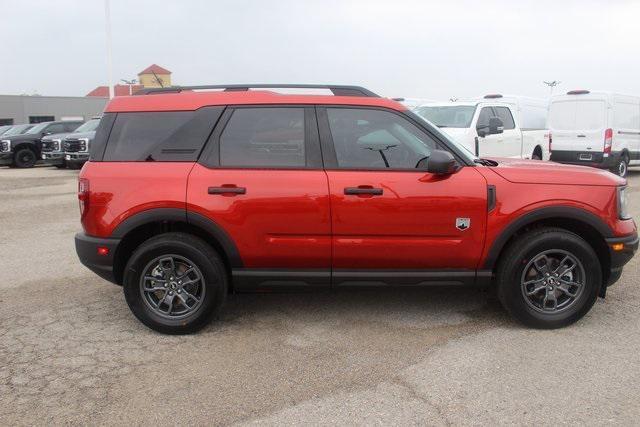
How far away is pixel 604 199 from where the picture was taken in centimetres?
396

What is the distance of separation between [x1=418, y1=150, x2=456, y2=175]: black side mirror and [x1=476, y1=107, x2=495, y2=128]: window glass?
6.90 m

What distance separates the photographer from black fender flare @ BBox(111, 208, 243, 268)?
3873 millimetres

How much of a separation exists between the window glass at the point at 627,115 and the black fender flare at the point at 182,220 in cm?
1344

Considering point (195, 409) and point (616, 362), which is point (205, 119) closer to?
point (195, 409)

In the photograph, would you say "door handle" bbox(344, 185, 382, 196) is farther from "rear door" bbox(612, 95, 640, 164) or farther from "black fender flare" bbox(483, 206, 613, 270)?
"rear door" bbox(612, 95, 640, 164)

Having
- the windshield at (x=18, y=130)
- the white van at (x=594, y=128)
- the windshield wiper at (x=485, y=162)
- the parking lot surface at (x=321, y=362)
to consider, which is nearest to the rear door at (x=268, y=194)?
the parking lot surface at (x=321, y=362)

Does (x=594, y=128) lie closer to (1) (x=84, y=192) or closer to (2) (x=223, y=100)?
(2) (x=223, y=100)

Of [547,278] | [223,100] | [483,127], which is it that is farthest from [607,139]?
[223,100]

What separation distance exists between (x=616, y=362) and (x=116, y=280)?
360cm

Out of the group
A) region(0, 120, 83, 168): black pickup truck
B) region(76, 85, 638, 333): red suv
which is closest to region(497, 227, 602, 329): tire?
region(76, 85, 638, 333): red suv

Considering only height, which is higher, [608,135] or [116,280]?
[608,135]

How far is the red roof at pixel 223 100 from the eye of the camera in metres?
4.05

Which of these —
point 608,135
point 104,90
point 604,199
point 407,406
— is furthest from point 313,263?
point 104,90

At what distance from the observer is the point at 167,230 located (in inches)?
162
